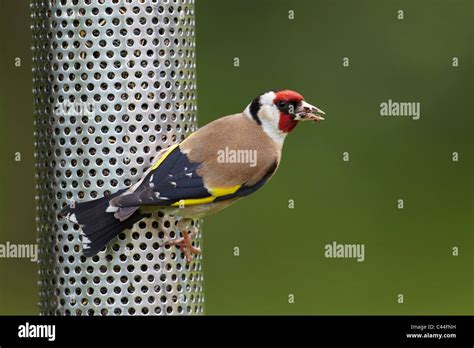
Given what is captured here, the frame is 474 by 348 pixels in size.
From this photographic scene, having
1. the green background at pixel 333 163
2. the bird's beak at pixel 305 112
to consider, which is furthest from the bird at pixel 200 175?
the green background at pixel 333 163

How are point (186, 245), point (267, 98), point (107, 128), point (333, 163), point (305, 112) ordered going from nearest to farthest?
point (107, 128)
point (186, 245)
point (305, 112)
point (267, 98)
point (333, 163)

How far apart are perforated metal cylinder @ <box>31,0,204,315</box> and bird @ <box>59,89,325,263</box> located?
3.7 inches

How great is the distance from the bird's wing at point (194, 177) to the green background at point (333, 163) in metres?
3.85

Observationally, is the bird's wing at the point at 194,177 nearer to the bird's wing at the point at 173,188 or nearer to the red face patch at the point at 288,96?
the bird's wing at the point at 173,188

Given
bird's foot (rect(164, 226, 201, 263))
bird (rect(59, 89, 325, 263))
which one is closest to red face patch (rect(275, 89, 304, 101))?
bird (rect(59, 89, 325, 263))

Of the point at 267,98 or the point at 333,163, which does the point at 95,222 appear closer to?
the point at 267,98

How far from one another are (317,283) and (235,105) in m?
1.60

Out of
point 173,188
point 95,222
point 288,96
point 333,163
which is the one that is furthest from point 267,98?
point 333,163

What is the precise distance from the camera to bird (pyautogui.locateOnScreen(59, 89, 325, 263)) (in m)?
5.40

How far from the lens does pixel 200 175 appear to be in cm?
552

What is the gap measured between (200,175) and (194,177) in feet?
0.12

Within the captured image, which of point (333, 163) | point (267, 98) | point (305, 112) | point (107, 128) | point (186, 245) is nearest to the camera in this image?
point (107, 128)
